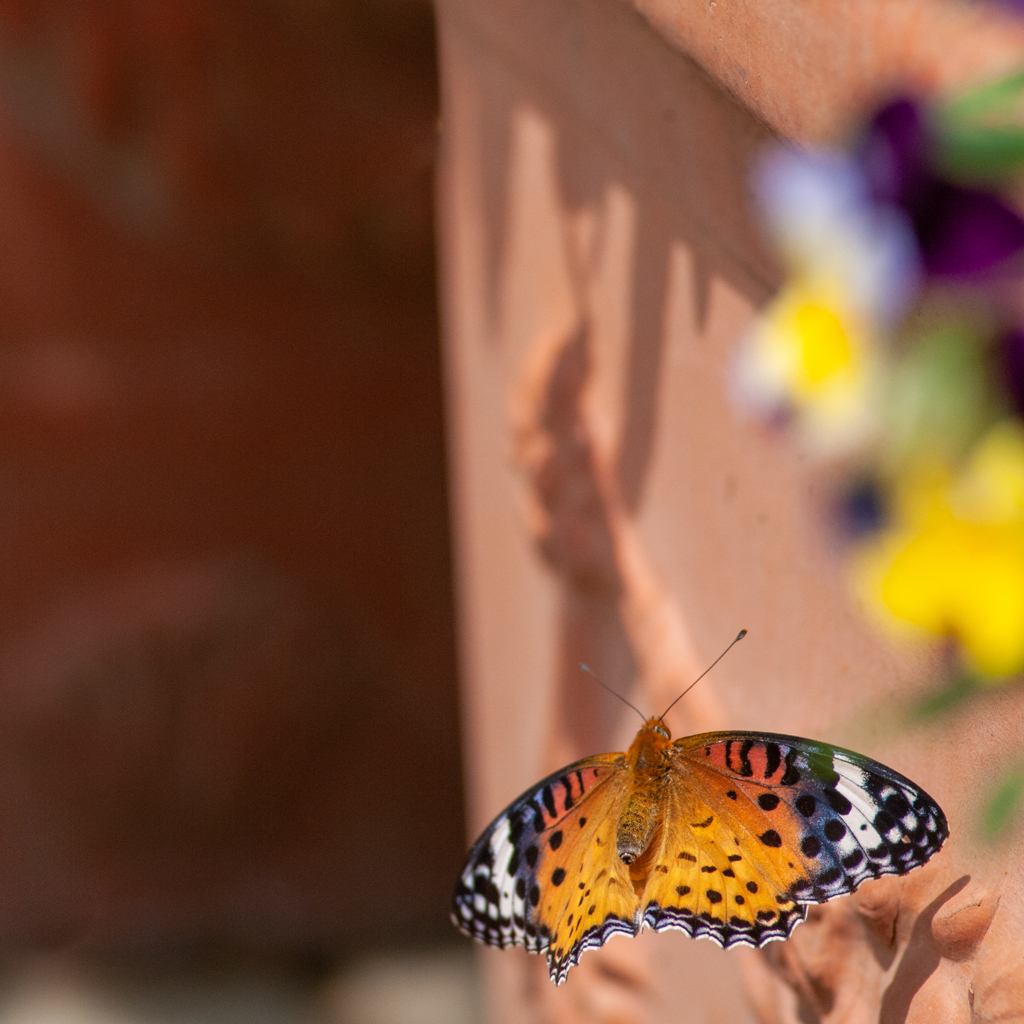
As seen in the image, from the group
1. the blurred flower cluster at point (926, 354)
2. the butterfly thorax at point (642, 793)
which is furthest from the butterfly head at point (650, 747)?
the blurred flower cluster at point (926, 354)

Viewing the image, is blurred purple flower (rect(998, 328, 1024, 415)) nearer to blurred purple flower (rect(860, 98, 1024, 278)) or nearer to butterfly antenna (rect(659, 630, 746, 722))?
blurred purple flower (rect(860, 98, 1024, 278))

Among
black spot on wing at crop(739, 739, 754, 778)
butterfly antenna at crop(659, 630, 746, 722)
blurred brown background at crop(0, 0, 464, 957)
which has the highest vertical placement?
blurred brown background at crop(0, 0, 464, 957)

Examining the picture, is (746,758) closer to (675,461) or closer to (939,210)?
(675,461)

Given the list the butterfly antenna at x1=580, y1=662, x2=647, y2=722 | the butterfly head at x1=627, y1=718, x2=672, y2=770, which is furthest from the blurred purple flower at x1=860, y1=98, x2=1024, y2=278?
the butterfly antenna at x1=580, y1=662, x2=647, y2=722

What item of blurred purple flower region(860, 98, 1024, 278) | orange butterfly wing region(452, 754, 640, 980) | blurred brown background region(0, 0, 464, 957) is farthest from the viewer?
blurred brown background region(0, 0, 464, 957)

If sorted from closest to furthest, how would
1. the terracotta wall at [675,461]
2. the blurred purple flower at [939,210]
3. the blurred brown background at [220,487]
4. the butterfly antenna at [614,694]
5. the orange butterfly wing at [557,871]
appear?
the blurred purple flower at [939,210] → the terracotta wall at [675,461] → the orange butterfly wing at [557,871] → the butterfly antenna at [614,694] → the blurred brown background at [220,487]

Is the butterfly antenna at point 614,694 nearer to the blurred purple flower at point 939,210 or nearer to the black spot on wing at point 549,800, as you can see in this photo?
the black spot on wing at point 549,800

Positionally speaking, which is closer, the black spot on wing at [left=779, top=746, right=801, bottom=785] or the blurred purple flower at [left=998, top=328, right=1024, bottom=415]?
the blurred purple flower at [left=998, top=328, right=1024, bottom=415]
